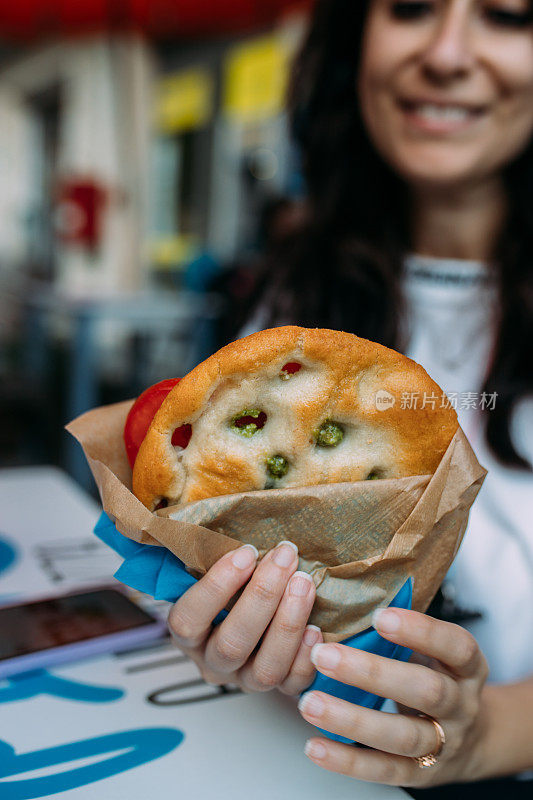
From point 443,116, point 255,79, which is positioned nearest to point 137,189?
point 255,79

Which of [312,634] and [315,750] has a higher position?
[312,634]

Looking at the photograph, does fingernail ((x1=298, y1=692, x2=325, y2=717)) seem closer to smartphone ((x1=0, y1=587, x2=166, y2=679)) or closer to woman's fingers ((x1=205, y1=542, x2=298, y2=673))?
woman's fingers ((x1=205, y1=542, x2=298, y2=673))

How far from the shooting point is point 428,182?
1.38m

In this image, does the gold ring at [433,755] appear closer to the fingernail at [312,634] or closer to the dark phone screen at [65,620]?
the fingernail at [312,634]

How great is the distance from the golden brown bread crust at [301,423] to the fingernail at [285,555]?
53mm

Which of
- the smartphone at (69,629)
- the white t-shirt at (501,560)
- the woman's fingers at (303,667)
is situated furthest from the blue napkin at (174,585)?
the white t-shirt at (501,560)

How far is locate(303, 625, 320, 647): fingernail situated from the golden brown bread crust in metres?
0.14

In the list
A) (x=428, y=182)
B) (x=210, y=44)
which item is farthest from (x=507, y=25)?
(x=210, y=44)

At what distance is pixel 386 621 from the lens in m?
0.60

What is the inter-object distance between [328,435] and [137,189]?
7539 mm

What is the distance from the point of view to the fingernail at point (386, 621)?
60 centimetres

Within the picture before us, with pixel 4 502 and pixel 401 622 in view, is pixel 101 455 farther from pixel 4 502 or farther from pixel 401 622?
pixel 4 502

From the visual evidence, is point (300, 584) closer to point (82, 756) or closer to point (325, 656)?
point (325, 656)

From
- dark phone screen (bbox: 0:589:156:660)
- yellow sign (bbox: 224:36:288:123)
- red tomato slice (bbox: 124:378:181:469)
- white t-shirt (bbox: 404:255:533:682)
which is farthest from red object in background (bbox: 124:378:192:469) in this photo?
yellow sign (bbox: 224:36:288:123)
